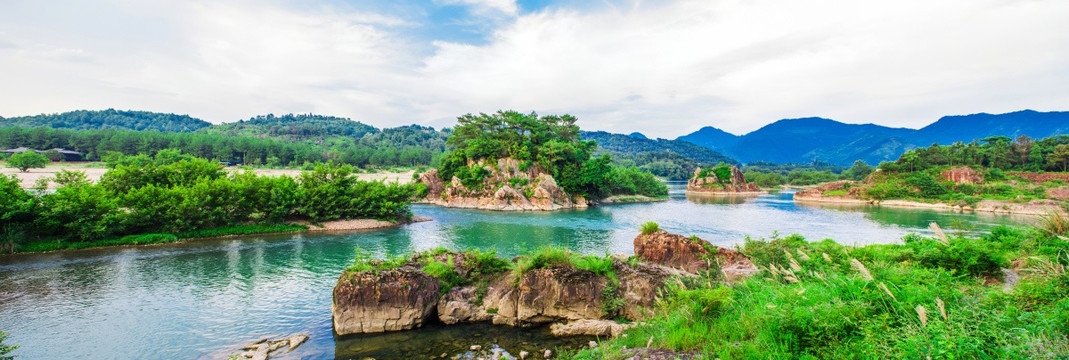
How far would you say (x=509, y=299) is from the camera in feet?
47.1

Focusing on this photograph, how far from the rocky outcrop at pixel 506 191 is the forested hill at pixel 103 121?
522 feet

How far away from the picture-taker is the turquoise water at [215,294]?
42.4ft

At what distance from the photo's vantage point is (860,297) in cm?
588

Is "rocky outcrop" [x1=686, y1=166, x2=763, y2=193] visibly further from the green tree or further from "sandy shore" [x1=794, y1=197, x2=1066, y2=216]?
the green tree

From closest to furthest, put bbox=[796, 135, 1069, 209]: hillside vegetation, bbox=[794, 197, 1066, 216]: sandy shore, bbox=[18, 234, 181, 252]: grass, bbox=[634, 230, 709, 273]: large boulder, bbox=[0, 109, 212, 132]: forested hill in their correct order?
bbox=[634, 230, 709, 273]: large boulder → bbox=[18, 234, 181, 252]: grass → bbox=[794, 197, 1066, 216]: sandy shore → bbox=[796, 135, 1069, 209]: hillside vegetation → bbox=[0, 109, 212, 132]: forested hill

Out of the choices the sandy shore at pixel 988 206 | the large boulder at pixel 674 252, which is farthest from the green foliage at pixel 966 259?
the sandy shore at pixel 988 206

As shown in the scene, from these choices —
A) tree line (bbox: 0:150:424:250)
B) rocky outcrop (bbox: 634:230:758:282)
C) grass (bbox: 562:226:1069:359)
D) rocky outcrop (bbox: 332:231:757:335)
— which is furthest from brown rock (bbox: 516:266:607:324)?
tree line (bbox: 0:150:424:250)

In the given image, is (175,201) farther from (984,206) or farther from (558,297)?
(984,206)

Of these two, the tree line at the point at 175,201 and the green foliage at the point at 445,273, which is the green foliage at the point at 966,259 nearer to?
the green foliage at the point at 445,273

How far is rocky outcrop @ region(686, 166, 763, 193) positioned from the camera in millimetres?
102750

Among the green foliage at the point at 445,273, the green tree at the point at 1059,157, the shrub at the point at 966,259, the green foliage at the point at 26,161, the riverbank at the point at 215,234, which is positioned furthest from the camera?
the green tree at the point at 1059,157

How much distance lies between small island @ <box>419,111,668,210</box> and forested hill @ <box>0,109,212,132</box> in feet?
515

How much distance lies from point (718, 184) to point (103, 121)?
9157 inches

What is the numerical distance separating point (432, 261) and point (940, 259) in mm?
14176
